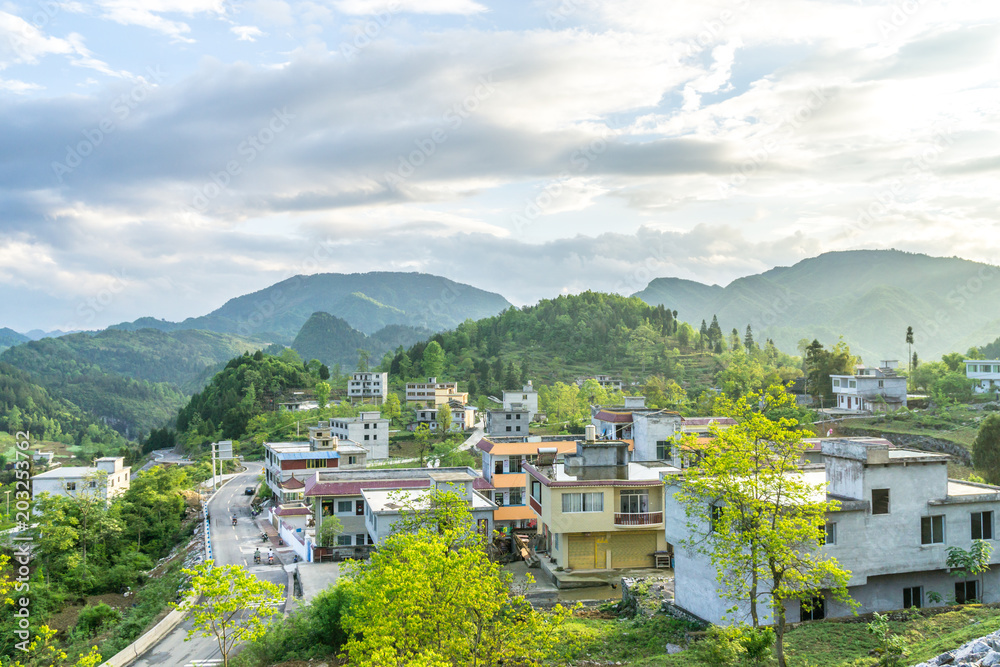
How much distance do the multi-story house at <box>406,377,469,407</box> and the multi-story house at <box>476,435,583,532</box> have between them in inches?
2533

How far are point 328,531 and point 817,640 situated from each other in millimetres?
25747

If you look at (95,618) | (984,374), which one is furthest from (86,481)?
(984,374)

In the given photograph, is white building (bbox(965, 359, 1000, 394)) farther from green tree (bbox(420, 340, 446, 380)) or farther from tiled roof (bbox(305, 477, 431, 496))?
green tree (bbox(420, 340, 446, 380))

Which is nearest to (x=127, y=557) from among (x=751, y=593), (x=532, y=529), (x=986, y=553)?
(x=532, y=529)

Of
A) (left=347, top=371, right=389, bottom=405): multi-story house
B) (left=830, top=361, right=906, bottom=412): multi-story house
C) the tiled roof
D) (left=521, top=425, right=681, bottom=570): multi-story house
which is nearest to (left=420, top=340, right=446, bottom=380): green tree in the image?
(left=347, top=371, right=389, bottom=405): multi-story house

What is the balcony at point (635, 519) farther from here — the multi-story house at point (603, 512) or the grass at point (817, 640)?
the grass at point (817, 640)

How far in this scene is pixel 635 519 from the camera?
98.0 feet

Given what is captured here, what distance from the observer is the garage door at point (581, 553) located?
98.8 feet

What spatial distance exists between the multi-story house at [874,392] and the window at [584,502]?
50842mm

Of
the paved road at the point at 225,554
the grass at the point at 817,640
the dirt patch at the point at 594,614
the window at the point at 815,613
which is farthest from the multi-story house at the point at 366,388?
the window at the point at 815,613

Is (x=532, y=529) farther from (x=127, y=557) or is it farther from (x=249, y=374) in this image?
(x=249, y=374)

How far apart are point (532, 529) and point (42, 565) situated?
29987mm

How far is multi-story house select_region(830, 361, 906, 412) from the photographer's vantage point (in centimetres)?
6906

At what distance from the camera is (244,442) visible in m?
103
